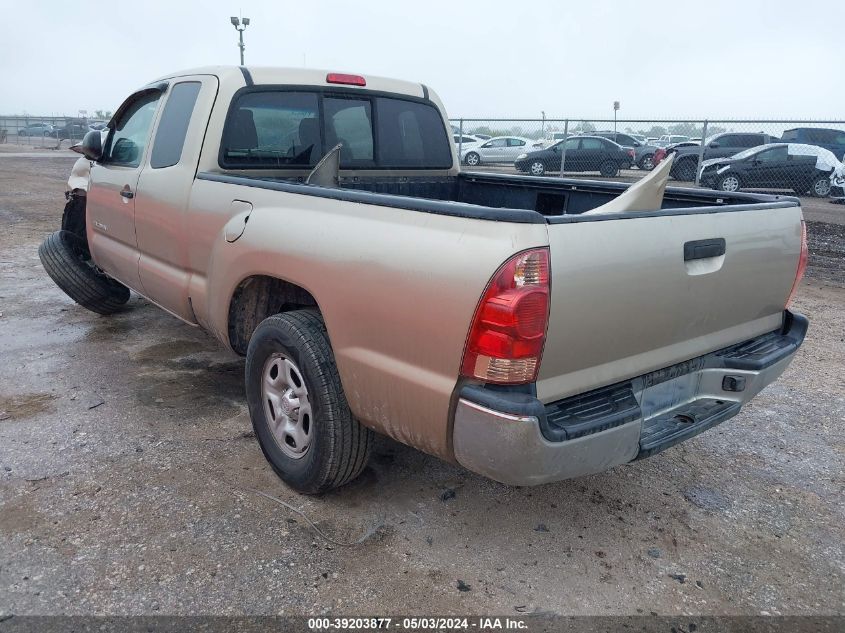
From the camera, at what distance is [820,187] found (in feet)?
53.6

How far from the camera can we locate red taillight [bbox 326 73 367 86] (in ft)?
14.0

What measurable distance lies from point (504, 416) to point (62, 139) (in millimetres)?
44765

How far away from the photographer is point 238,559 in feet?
8.64

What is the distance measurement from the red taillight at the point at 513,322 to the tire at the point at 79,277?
4.41 m

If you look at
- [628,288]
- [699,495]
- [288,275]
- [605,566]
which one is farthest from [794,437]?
[288,275]

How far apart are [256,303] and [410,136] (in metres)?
1.99

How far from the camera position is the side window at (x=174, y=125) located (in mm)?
3896

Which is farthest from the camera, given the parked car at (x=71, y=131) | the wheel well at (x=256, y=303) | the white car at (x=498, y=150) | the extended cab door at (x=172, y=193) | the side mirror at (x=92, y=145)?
the parked car at (x=71, y=131)

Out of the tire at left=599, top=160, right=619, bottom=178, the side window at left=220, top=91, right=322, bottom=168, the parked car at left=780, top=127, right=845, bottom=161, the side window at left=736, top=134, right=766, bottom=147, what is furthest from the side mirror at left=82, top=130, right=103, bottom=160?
the parked car at left=780, top=127, right=845, bottom=161

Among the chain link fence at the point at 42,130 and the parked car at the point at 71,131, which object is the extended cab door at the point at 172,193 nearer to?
the chain link fence at the point at 42,130

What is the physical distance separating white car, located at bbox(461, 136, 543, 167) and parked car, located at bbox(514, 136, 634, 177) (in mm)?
5282

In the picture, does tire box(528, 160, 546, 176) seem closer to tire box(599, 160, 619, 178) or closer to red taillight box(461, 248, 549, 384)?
tire box(599, 160, 619, 178)

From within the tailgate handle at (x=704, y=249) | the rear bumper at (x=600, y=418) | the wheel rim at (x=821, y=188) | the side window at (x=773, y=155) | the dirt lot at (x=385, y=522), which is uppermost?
the tailgate handle at (x=704, y=249)

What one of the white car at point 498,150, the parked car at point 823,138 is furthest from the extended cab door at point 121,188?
the white car at point 498,150
